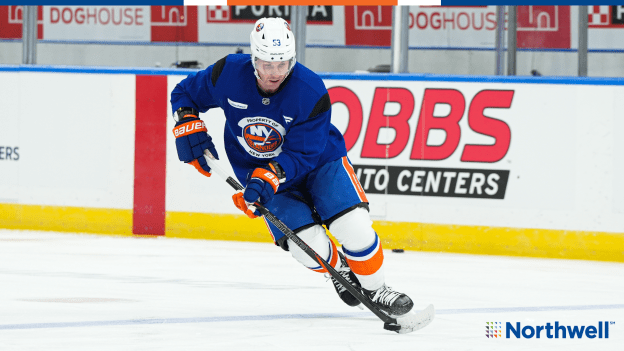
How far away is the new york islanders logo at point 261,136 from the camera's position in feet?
11.8

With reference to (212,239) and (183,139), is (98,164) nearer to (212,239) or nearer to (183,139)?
(212,239)

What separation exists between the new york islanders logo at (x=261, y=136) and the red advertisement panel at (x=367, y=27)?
21.3ft

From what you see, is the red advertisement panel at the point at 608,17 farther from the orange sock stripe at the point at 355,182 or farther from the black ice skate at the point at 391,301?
the black ice skate at the point at 391,301

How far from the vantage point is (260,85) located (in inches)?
140

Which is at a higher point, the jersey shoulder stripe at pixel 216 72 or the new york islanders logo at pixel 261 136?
the jersey shoulder stripe at pixel 216 72

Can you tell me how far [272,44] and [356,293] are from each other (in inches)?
39.5

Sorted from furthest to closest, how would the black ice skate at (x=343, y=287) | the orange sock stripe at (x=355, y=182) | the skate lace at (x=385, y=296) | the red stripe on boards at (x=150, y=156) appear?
1. the red stripe on boards at (x=150, y=156)
2. the black ice skate at (x=343, y=287)
3. the orange sock stripe at (x=355, y=182)
4. the skate lace at (x=385, y=296)

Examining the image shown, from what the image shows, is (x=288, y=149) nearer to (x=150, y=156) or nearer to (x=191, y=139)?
(x=191, y=139)

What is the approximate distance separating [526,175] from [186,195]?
7.40 ft

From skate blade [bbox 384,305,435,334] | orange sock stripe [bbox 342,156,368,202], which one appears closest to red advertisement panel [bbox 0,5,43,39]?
orange sock stripe [bbox 342,156,368,202]

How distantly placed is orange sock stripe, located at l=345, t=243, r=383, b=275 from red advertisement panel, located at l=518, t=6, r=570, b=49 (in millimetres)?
4909

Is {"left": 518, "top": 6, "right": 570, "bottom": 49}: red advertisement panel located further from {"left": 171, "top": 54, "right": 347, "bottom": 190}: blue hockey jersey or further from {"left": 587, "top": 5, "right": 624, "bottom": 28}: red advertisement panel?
{"left": 171, "top": 54, "right": 347, "bottom": 190}: blue hockey jersey

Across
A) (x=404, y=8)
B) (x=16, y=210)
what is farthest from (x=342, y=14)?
(x=16, y=210)

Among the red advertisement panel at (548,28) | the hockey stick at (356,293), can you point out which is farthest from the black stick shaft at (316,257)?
the red advertisement panel at (548,28)
